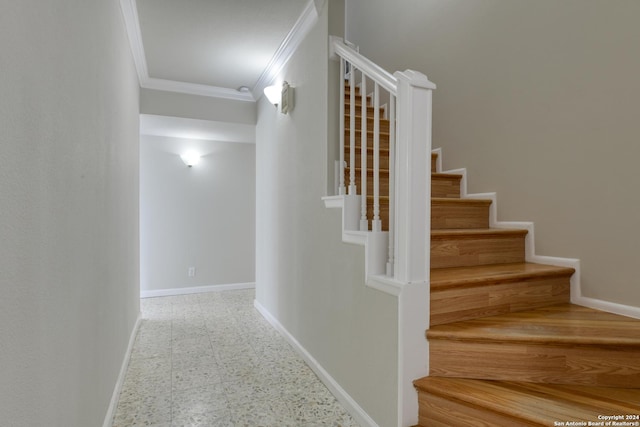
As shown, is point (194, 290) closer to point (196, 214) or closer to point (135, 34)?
point (196, 214)

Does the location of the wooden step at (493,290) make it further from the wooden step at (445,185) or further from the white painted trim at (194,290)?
the white painted trim at (194,290)

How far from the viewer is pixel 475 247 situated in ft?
6.58

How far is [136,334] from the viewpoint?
10.1 ft

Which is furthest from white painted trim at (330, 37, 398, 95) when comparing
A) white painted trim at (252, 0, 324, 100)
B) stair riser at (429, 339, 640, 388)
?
stair riser at (429, 339, 640, 388)

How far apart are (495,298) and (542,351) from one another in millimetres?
333

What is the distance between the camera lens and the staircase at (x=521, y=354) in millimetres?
1245

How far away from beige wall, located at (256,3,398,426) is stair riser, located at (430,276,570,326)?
257 millimetres

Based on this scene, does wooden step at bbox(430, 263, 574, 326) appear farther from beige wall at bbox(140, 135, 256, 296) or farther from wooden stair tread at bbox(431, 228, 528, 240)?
beige wall at bbox(140, 135, 256, 296)

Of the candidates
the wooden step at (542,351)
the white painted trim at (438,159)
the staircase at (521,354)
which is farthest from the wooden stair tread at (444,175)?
the wooden step at (542,351)

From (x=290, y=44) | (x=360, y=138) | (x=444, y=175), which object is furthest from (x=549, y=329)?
(x=290, y=44)

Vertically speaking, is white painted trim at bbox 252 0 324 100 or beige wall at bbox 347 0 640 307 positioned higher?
white painted trim at bbox 252 0 324 100

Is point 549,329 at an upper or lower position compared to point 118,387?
upper

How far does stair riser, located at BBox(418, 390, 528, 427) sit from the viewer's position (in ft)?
4.06

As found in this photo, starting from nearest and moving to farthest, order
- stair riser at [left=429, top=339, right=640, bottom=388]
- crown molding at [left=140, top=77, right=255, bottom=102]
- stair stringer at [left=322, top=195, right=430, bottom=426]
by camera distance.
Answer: stair riser at [left=429, top=339, right=640, bottom=388], stair stringer at [left=322, top=195, right=430, bottom=426], crown molding at [left=140, top=77, right=255, bottom=102]
